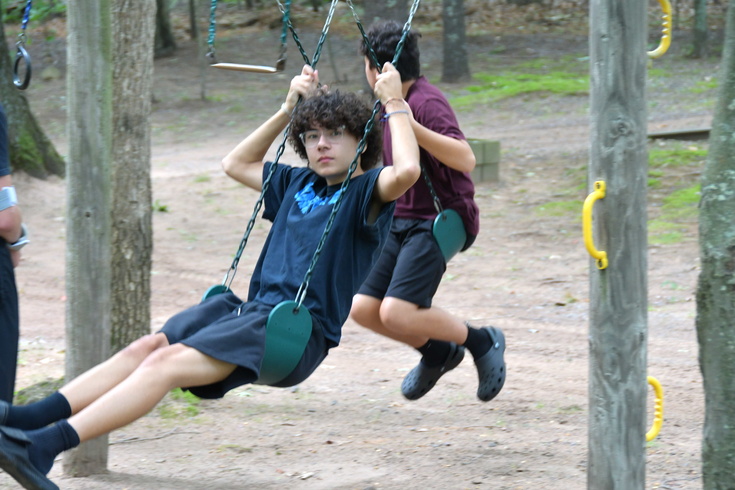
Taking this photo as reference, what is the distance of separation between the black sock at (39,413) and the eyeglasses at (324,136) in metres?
1.35

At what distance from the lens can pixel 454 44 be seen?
1794 cm

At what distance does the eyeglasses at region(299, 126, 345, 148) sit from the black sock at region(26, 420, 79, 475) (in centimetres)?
143

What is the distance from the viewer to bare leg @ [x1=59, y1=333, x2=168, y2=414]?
3.18 meters

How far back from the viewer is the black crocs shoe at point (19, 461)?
278 centimetres

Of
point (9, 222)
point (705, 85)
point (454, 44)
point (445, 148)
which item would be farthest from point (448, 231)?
point (454, 44)

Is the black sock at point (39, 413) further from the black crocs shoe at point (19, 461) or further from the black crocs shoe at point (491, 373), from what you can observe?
the black crocs shoe at point (491, 373)


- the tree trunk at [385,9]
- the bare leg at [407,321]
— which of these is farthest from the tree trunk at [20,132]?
the bare leg at [407,321]

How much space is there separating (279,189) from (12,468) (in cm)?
158

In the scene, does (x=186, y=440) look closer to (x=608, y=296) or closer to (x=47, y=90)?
(x=608, y=296)

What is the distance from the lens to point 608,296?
309 cm

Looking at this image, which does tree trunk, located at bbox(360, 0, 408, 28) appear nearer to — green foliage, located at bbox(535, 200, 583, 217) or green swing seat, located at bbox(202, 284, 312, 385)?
green foliage, located at bbox(535, 200, 583, 217)

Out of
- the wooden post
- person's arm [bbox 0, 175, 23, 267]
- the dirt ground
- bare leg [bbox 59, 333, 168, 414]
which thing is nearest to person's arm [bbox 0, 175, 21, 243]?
person's arm [bbox 0, 175, 23, 267]

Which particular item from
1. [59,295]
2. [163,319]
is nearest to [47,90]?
[59,295]

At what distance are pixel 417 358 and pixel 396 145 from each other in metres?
3.23
